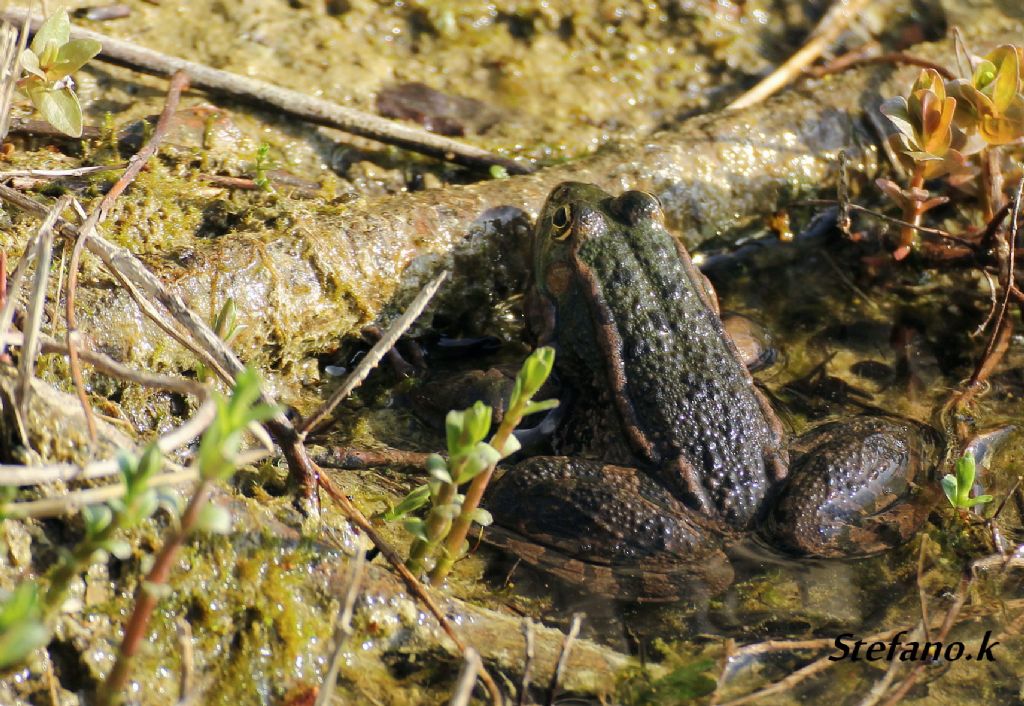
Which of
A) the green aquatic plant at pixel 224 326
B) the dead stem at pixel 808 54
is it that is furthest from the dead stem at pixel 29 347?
the dead stem at pixel 808 54

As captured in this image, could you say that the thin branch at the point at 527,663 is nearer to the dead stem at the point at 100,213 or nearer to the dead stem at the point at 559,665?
the dead stem at the point at 559,665

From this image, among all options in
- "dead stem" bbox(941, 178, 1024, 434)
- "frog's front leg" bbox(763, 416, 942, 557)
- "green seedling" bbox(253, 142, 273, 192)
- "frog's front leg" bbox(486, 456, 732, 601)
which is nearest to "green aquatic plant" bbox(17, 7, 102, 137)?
"green seedling" bbox(253, 142, 273, 192)

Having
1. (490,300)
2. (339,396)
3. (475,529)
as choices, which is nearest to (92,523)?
(339,396)

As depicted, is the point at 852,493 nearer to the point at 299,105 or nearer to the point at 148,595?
the point at 148,595

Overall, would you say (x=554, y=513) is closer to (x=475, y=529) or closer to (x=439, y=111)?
(x=475, y=529)

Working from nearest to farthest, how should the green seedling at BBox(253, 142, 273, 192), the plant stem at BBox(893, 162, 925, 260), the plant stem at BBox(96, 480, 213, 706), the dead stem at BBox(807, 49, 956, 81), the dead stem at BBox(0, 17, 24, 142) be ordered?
the plant stem at BBox(96, 480, 213, 706) < the dead stem at BBox(0, 17, 24, 142) < the green seedling at BBox(253, 142, 273, 192) < the plant stem at BBox(893, 162, 925, 260) < the dead stem at BBox(807, 49, 956, 81)

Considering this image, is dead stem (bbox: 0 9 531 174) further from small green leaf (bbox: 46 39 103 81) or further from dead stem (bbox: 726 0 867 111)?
dead stem (bbox: 726 0 867 111)
